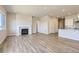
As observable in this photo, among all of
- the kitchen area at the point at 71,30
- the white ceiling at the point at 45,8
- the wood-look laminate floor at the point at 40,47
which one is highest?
the white ceiling at the point at 45,8

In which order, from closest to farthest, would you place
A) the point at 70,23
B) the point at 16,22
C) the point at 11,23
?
the point at 11,23, the point at 16,22, the point at 70,23

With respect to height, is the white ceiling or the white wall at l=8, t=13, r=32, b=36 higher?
the white ceiling

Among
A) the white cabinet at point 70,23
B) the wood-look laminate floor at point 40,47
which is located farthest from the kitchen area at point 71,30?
the wood-look laminate floor at point 40,47

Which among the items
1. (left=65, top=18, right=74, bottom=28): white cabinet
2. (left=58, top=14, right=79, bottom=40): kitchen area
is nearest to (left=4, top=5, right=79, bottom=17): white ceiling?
(left=58, top=14, right=79, bottom=40): kitchen area

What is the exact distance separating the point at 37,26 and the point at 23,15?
4588 mm

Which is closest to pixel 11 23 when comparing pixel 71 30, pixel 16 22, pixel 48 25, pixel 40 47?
pixel 16 22

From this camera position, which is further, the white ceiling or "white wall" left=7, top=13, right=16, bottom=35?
"white wall" left=7, top=13, right=16, bottom=35

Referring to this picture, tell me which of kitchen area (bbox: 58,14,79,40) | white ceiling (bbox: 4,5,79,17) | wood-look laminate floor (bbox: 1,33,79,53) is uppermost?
white ceiling (bbox: 4,5,79,17)

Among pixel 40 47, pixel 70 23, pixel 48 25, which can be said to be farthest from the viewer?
pixel 48 25

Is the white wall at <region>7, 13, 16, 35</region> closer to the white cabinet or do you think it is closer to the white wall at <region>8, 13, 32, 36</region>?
the white wall at <region>8, 13, 32, 36</region>

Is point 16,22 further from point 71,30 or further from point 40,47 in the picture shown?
point 40,47

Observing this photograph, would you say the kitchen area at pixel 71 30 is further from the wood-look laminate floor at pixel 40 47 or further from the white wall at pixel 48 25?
the white wall at pixel 48 25
